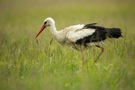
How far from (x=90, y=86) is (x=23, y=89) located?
1.16m

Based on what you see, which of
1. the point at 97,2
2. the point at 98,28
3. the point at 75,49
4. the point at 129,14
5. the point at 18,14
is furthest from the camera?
the point at 97,2

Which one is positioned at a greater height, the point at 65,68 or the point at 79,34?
the point at 79,34

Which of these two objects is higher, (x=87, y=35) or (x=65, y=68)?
(x=87, y=35)

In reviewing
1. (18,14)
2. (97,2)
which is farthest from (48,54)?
(97,2)

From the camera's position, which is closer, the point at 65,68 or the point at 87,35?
the point at 65,68

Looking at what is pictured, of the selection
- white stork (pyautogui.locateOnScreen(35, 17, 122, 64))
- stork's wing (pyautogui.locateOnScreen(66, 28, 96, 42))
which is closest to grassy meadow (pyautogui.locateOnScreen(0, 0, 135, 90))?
white stork (pyautogui.locateOnScreen(35, 17, 122, 64))

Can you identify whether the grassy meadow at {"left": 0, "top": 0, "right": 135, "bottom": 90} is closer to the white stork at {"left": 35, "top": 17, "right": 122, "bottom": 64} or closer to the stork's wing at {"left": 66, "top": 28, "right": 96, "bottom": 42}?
the white stork at {"left": 35, "top": 17, "right": 122, "bottom": 64}

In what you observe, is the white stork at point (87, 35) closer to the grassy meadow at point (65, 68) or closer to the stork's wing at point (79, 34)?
the stork's wing at point (79, 34)

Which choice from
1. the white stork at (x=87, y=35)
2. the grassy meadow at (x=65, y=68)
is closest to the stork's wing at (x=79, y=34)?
the white stork at (x=87, y=35)

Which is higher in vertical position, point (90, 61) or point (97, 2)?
point (97, 2)

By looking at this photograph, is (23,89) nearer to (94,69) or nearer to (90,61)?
(94,69)

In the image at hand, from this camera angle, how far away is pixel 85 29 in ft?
29.3

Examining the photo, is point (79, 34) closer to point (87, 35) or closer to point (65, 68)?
point (87, 35)

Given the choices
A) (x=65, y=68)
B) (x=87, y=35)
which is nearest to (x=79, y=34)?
(x=87, y=35)
